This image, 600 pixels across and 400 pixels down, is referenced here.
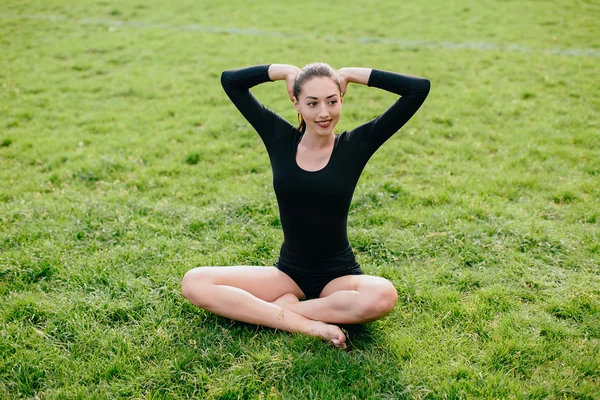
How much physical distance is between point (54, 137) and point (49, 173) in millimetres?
1382

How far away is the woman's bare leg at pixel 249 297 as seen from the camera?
153 inches

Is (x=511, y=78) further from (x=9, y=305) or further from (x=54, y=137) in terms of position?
(x=9, y=305)

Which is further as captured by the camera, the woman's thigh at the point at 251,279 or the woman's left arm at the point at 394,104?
the woman's thigh at the point at 251,279

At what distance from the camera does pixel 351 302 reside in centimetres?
377

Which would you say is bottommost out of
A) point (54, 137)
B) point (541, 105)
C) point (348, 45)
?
point (54, 137)

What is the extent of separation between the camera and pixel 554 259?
4848mm

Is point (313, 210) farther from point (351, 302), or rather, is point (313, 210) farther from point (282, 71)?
point (282, 71)

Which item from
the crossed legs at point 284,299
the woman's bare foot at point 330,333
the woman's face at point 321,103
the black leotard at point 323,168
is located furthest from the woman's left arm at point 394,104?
the woman's bare foot at point 330,333

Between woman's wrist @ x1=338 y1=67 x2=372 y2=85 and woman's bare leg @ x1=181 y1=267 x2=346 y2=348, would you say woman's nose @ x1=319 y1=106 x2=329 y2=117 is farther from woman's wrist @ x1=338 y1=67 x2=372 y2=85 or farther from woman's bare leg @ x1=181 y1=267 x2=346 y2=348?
woman's bare leg @ x1=181 y1=267 x2=346 y2=348

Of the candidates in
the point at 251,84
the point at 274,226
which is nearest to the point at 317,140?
the point at 251,84

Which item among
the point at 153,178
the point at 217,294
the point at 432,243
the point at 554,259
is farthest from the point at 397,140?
the point at 217,294

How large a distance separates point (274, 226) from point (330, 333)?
2.02 metres

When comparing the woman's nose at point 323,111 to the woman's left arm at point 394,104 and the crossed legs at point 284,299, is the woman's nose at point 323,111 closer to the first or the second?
the woman's left arm at point 394,104

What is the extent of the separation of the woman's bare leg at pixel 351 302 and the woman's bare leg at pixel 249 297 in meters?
0.09
